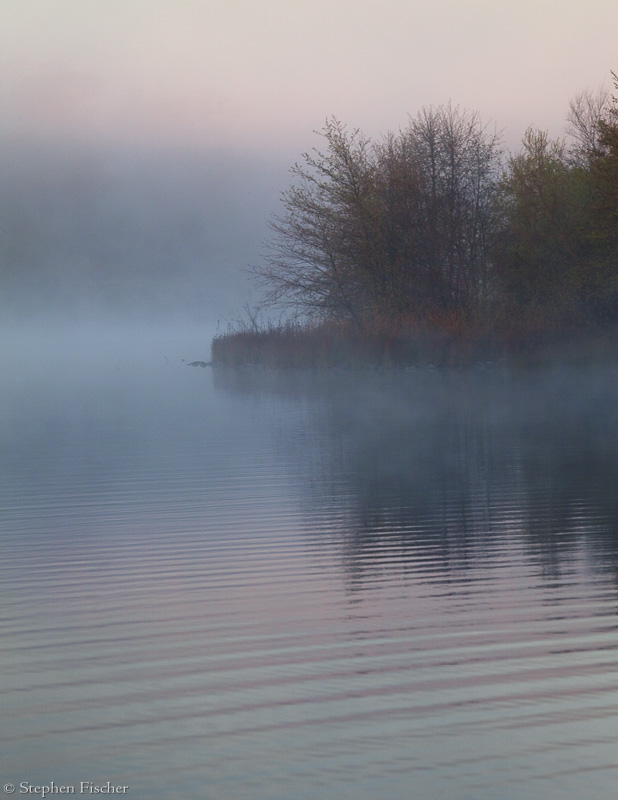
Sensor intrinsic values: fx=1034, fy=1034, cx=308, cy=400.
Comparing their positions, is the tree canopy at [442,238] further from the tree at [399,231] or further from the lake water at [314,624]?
the lake water at [314,624]

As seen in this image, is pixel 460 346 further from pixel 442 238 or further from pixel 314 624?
pixel 314 624

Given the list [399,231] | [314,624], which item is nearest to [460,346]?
[399,231]

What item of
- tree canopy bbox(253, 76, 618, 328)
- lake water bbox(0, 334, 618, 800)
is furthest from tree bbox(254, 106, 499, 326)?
lake water bbox(0, 334, 618, 800)

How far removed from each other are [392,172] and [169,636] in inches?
1179

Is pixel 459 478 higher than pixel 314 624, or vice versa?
pixel 459 478

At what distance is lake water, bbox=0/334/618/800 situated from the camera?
3514 mm

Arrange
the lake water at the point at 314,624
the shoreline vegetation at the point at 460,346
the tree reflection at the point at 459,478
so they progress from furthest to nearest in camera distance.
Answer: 1. the shoreline vegetation at the point at 460,346
2. the tree reflection at the point at 459,478
3. the lake water at the point at 314,624

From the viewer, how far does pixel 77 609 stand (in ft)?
18.1

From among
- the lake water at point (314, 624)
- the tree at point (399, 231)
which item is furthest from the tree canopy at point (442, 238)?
the lake water at point (314, 624)

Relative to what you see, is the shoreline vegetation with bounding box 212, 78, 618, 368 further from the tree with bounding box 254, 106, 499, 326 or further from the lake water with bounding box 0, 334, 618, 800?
the lake water with bounding box 0, 334, 618, 800

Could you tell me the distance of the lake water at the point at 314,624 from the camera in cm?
351

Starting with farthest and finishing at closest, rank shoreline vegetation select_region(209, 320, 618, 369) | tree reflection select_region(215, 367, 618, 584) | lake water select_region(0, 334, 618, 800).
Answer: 1. shoreline vegetation select_region(209, 320, 618, 369)
2. tree reflection select_region(215, 367, 618, 584)
3. lake water select_region(0, 334, 618, 800)

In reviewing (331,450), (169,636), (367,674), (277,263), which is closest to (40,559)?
(169,636)

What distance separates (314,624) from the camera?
513cm
